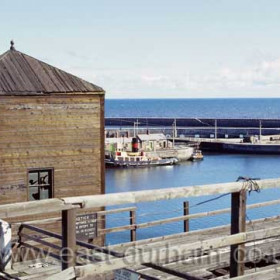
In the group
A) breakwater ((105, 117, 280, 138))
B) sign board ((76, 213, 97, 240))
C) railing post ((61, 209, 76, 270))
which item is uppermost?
breakwater ((105, 117, 280, 138))

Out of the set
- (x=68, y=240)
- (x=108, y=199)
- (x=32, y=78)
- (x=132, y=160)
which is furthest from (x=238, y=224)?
(x=132, y=160)

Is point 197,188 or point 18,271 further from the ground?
point 197,188

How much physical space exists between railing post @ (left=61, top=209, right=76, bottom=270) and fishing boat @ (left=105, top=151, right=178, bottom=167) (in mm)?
78449

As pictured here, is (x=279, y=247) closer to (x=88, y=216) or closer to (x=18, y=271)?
(x=88, y=216)

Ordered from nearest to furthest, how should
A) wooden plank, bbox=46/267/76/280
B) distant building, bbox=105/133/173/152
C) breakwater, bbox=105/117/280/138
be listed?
1. wooden plank, bbox=46/267/76/280
2. distant building, bbox=105/133/173/152
3. breakwater, bbox=105/117/280/138

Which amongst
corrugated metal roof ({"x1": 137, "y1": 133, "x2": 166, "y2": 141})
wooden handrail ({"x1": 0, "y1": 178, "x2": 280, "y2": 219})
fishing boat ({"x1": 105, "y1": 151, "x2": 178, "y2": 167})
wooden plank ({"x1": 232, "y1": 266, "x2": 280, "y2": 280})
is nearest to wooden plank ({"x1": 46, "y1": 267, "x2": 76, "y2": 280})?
wooden handrail ({"x1": 0, "y1": 178, "x2": 280, "y2": 219})

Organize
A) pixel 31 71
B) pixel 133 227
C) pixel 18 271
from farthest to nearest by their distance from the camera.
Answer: pixel 31 71
pixel 133 227
pixel 18 271

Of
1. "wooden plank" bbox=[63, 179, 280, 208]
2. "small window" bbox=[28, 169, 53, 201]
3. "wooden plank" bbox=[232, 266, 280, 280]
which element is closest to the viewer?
"wooden plank" bbox=[63, 179, 280, 208]

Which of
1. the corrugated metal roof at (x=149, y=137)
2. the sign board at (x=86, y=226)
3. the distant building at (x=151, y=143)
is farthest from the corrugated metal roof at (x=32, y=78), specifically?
the corrugated metal roof at (x=149, y=137)

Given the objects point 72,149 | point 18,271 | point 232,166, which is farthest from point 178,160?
point 18,271

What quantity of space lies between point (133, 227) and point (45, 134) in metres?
4.03

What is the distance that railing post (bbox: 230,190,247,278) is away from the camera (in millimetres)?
5781

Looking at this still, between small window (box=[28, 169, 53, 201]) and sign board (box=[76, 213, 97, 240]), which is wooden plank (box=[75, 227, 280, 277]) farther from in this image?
small window (box=[28, 169, 53, 201])

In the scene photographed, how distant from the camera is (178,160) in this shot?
8956 centimetres
